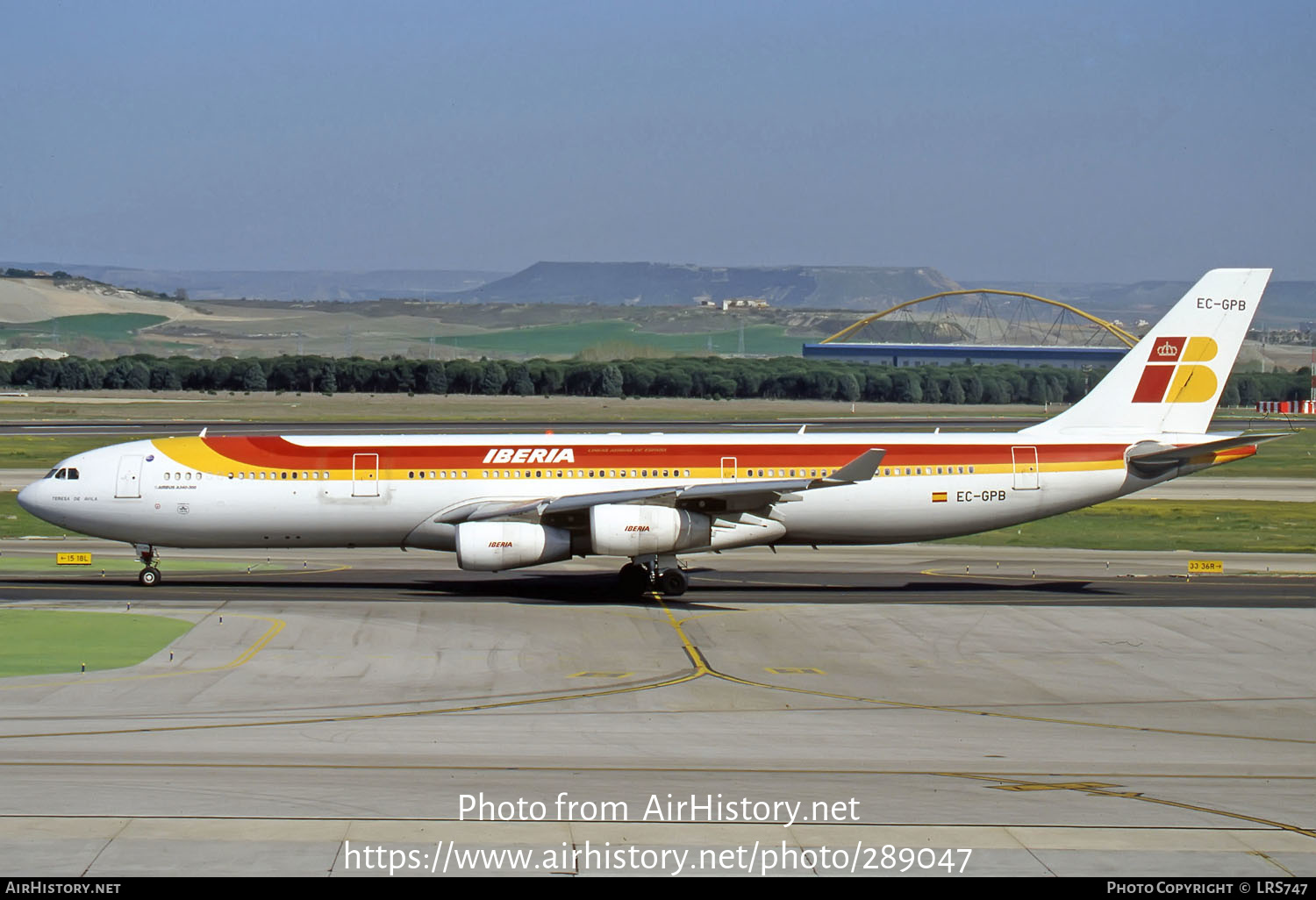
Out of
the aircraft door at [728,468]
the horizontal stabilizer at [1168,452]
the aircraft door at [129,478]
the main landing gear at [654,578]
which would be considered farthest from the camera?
the aircraft door at [728,468]

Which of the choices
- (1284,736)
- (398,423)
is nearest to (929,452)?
(1284,736)

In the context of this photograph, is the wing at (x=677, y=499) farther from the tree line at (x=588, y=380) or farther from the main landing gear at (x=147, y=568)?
the tree line at (x=588, y=380)

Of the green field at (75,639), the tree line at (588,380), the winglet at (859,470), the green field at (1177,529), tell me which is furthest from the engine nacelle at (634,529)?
the tree line at (588,380)

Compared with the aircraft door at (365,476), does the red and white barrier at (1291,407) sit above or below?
below

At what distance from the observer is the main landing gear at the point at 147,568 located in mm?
35281

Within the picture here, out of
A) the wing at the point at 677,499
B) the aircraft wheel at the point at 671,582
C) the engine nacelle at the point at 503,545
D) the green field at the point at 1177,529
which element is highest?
the wing at the point at 677,499

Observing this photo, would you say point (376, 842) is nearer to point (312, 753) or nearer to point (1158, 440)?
point (312, 753)

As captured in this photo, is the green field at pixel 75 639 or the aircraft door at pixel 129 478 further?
the aircraft door at pixel 129 478

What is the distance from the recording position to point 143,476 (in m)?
35.6

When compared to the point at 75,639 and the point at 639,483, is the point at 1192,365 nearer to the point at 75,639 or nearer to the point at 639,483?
the point at 639,483

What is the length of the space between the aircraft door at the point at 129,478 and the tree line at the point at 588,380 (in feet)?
292

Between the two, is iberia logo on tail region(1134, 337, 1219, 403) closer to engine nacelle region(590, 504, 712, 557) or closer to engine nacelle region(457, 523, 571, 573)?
engine nacelle region(590, 504, 712, 557)

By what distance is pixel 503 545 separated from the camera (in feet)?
110

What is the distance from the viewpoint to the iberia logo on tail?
38156 millimetres
